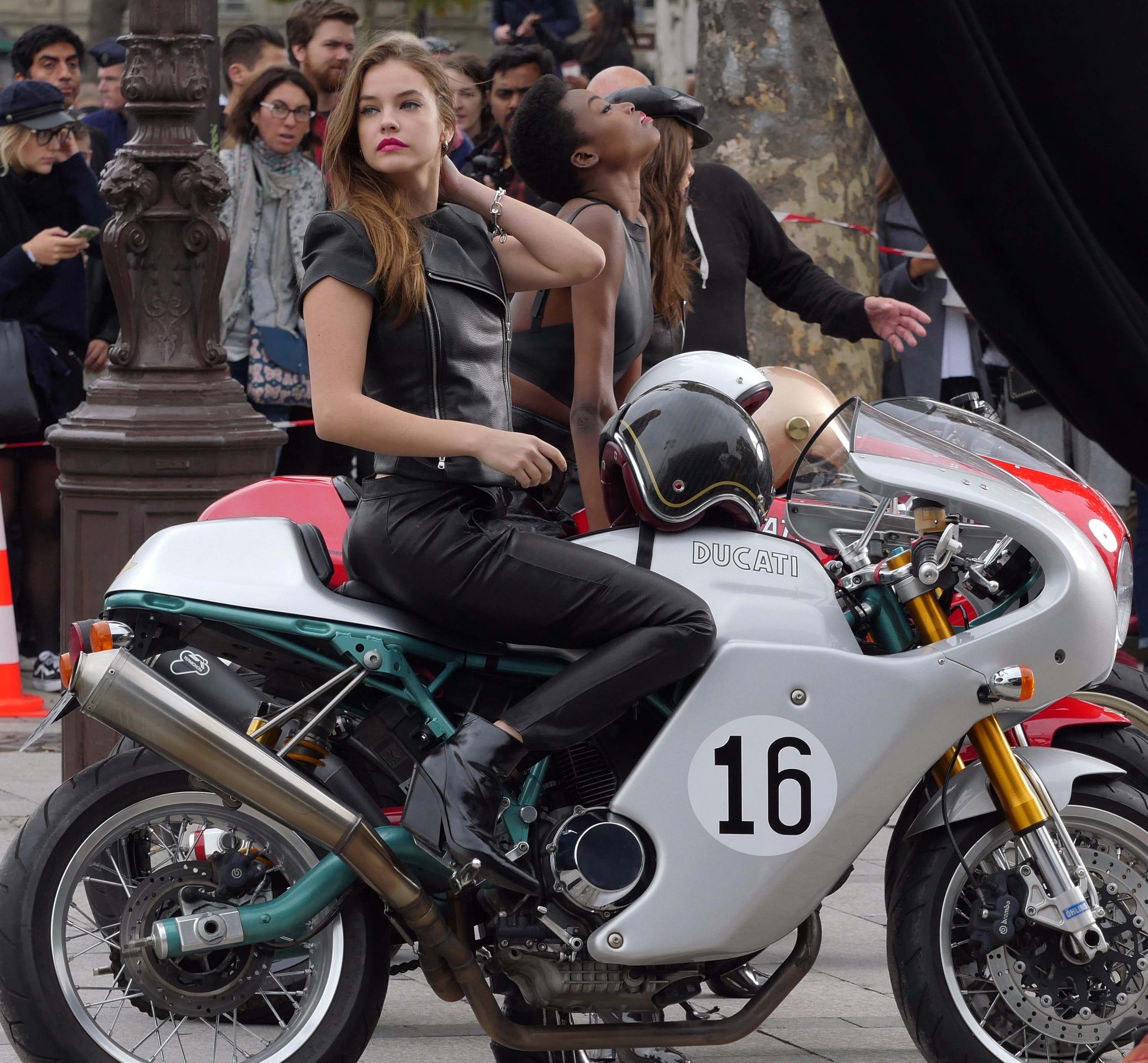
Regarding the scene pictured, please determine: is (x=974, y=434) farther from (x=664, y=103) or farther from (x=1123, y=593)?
(x=664, y=103)

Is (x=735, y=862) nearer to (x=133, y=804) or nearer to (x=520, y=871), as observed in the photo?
(x=520, y=871)

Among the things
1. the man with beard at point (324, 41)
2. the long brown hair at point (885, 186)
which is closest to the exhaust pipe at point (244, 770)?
the man with beard at point (324, 41)

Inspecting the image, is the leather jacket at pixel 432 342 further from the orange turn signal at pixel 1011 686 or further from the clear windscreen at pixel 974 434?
the orange turn signal at pixel 1011 686

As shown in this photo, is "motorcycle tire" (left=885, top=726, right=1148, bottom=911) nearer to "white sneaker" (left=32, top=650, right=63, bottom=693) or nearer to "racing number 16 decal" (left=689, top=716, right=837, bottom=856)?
"racing number 16 decal" (left=689, top=716, right=837, bottom=856)

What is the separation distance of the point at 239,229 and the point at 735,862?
4.67 metres

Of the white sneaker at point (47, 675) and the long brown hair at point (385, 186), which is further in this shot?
the white sneaker at point (47, 675)

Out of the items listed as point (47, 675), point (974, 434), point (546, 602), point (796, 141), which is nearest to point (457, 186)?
point (546, 602)

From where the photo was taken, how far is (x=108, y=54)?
1065cm

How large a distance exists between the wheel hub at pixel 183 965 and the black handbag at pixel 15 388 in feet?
14.3

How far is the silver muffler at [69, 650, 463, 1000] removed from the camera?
325cm

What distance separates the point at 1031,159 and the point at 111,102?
29.0ft

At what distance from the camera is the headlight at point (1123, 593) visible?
11.6 feet

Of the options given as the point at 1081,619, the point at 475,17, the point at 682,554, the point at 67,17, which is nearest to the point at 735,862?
the point at 682,554

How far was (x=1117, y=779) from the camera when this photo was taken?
354cm
